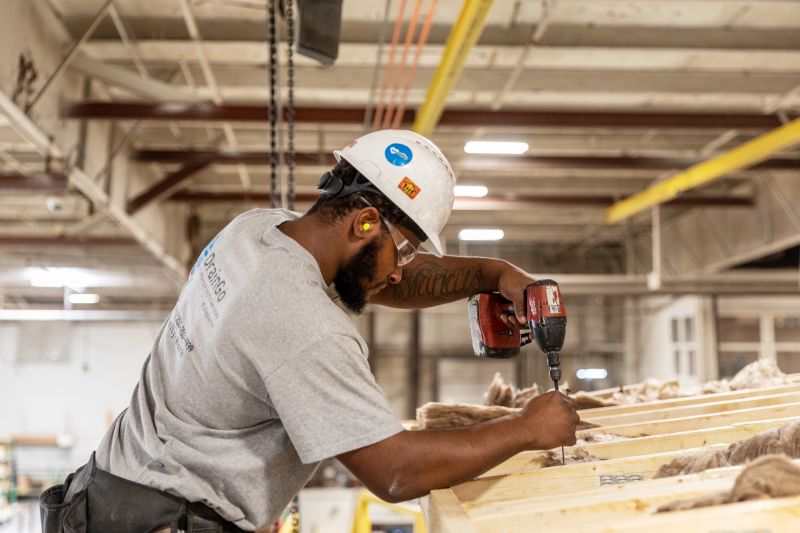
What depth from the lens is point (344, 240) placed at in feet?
7.00

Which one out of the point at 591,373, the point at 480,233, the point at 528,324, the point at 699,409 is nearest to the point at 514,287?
the point at 528,324

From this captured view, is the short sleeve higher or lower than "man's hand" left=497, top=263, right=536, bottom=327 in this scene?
lower

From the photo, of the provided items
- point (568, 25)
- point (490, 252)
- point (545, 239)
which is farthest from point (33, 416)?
point (568, 25)

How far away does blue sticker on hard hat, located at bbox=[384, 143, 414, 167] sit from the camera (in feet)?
7.27

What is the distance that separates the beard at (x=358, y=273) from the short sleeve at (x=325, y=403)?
1.23 feet

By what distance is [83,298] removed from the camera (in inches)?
701

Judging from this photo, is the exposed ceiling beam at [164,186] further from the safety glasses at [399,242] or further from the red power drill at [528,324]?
the safety glasses at [399,242]

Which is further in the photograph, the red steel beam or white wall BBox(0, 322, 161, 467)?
white wall BBox(0, 322, 161, 467)

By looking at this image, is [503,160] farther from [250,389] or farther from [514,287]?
[250,389]

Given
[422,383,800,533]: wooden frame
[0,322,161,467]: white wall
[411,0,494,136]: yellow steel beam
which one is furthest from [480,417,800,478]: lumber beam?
[0,322,161,467]: white wall

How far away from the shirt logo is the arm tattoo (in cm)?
78

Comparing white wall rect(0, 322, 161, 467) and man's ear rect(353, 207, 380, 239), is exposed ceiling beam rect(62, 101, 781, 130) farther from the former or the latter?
white wall rect(0, 322, 161, 467)

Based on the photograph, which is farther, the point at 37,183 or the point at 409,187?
the point at 37,183

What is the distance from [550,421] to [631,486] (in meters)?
0.31
